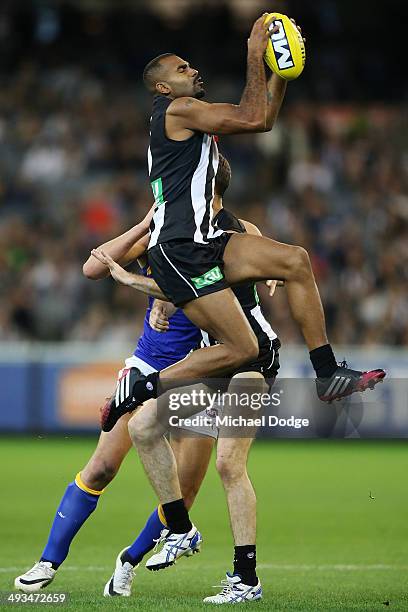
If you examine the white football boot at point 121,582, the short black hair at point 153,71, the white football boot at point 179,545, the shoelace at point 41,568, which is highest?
the short black hair at point 153,71

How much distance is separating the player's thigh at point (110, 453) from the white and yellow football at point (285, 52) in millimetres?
2342

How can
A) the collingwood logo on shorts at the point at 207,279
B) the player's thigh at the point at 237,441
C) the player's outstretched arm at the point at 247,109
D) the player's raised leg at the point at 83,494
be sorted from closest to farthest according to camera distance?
the player's outstretched arm at the point at 247,109 < the collingwood logo on shorts at the point at 207,279 < the player's thigh at the point at 237,441 < the player's raised leg at the point at 83,494

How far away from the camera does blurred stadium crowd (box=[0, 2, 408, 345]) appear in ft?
60.5

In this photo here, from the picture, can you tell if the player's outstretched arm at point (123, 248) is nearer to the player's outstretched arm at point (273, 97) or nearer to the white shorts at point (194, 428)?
the white shorts at point (194, 428)

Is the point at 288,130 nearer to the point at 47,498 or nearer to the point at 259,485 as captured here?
the point at 259,485

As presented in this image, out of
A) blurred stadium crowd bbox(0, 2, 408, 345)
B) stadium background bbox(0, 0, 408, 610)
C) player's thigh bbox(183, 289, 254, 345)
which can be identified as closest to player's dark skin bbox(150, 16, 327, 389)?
player's thigh bbox(183, 289, 254, 345)

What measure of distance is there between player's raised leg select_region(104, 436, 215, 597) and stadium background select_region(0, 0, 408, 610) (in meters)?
4.05

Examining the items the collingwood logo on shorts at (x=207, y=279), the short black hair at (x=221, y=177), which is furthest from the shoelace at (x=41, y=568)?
the short black hair at (x=221, y=177)

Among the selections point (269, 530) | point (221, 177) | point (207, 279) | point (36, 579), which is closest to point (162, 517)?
point (36, 579)

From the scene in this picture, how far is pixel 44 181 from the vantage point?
2061 cm

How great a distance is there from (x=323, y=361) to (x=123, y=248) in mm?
1486

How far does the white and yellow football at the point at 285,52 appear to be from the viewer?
274 inches

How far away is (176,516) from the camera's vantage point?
7109 mm

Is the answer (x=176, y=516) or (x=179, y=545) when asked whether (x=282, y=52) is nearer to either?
(x=176, y=516)
